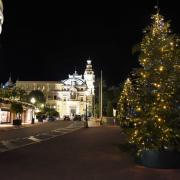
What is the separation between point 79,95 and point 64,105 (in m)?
9.54

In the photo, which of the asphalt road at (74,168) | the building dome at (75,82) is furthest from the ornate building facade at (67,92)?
the asphalt road at (74,168)

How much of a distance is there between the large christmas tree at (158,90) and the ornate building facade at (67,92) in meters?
148

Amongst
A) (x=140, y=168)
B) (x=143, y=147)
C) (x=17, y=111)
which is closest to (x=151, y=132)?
(x=143, y=147)

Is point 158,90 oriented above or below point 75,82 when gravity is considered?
below

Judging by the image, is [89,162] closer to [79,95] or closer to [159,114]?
[159,114]

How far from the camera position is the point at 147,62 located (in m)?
14.0

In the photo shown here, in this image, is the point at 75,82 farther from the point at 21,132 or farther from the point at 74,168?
the point at 74,168

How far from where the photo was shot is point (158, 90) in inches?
524

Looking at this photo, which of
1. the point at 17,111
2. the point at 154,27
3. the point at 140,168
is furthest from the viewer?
the point at 17,111

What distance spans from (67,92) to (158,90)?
15752 cm

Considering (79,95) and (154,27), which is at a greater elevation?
(79,95)

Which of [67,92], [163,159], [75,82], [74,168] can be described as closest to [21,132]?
[74,168]

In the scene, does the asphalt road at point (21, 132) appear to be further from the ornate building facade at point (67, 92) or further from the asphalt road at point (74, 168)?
the ornate building facade at point (67, 92)

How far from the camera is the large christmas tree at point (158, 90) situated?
12.7 metres
